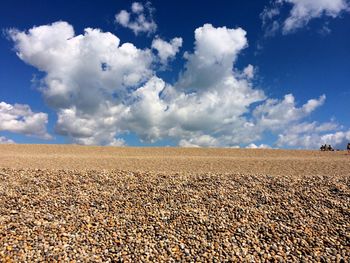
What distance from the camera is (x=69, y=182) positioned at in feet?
39.9

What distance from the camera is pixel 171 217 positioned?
9.52 metres

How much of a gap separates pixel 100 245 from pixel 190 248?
86.7 inches

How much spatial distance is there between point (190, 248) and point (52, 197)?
5118 mm

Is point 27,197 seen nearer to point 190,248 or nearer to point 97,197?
point 97,197

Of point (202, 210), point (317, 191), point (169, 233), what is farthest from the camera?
point (317, 191)

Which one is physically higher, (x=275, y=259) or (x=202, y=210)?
(x=202, y=210)

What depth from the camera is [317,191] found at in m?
11.8

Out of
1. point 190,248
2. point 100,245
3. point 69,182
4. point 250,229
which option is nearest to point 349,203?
point 250,229

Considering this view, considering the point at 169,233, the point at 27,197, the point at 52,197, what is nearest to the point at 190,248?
the point at 169,233

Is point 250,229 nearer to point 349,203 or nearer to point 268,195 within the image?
point 268,195

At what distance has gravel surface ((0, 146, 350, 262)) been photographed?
8023 mm

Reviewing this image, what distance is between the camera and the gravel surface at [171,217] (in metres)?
8.02

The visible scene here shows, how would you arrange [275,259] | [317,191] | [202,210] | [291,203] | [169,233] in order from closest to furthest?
[275,259] < [169,233] < [202,210] < [291,203] < [317,191]

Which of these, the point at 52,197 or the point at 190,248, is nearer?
the point at 190,248
